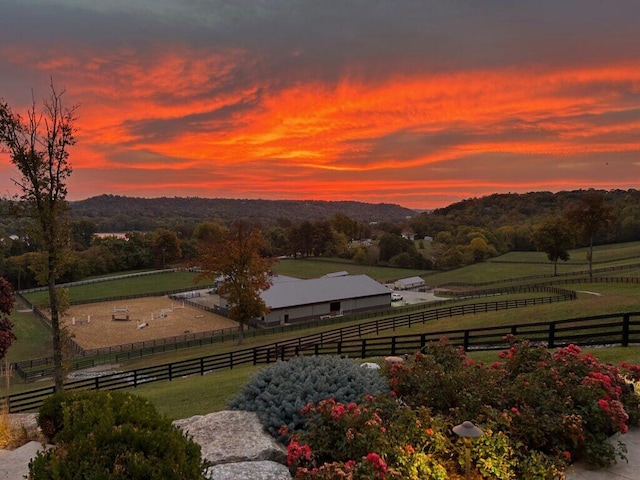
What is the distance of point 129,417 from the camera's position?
18.2 feet

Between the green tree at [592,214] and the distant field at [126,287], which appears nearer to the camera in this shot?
the green tree at [592,214]

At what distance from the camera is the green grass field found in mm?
14727

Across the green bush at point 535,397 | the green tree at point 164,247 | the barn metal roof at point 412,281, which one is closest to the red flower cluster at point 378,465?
the green bush at point 535,397

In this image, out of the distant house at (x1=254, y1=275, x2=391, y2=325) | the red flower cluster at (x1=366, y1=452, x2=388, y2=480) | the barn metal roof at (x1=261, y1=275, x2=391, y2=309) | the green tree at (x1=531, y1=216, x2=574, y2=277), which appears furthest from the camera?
the green tree at (x1=531, y1=216, x2=574, y2=277)

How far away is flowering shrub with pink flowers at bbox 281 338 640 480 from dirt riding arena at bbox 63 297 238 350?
38.2 metres

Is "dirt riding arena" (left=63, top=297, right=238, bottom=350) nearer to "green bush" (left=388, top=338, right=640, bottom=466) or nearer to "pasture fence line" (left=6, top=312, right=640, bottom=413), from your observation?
"pasture fence line" (left=6, top=312, right=640, bottom=413)

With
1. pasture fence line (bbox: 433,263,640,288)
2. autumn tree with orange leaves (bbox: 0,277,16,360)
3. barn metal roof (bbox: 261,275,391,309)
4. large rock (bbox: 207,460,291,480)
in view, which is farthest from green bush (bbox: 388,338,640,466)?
pasture fence line (bbox: 433,263,640,288)

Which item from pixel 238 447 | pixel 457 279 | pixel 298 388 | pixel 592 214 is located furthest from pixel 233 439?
pixel 457 279

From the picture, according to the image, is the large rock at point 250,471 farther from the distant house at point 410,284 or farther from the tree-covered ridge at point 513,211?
the tree-covered ridge at point 513,211

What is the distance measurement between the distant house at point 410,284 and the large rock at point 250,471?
2598 inches

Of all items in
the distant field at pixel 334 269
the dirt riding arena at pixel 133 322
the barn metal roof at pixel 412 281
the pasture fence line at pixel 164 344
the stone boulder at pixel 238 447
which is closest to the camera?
the stone boulder at pixel 238 447

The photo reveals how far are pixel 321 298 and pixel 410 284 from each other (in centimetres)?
2616

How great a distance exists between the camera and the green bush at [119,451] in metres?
4.56

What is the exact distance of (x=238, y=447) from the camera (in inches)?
279
